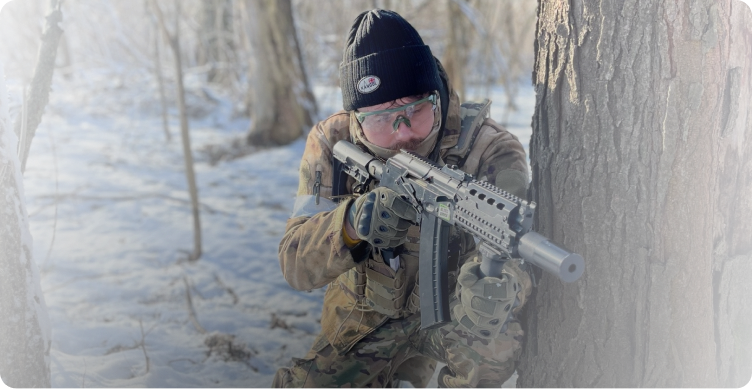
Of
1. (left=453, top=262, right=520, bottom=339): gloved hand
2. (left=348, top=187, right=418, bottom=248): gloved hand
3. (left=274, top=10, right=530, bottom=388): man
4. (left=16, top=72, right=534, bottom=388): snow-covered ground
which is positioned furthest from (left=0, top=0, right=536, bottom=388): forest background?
(left=453, top=262, right=520, bottom=339): gloved hand

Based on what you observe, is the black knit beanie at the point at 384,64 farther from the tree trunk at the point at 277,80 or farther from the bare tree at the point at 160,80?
the tree trunk at the point at 277,80

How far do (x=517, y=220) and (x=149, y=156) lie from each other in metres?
7.15

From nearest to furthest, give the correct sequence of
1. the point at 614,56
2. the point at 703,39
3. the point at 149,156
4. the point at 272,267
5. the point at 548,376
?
the point at 703,39 → the point at 614,56 → the point at 548,376 → the point at 272,267 → the point at 149,156

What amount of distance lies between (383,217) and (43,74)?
1.84 meters

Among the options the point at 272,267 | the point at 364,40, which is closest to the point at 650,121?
the point at 364,40

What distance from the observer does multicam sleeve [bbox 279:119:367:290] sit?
2.10 meters

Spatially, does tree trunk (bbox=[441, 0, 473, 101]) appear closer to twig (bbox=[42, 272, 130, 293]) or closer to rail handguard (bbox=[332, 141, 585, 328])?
twig (bbox=[42, 272, 130, 293])

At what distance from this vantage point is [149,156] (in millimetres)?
7723

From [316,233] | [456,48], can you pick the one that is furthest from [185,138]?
[456,48]

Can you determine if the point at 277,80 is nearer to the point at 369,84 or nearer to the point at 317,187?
the point at 317,187

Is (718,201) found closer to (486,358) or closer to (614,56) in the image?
(614,56)

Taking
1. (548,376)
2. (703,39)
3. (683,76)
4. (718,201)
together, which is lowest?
(548,376)

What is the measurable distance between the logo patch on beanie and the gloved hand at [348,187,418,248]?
418 millimetres

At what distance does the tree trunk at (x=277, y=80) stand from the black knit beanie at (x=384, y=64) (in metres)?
6.35
